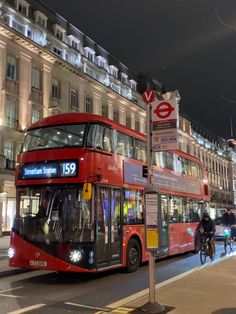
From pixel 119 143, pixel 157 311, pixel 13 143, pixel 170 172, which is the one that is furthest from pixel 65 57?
pixel 157 311

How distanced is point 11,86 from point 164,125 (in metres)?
28.4

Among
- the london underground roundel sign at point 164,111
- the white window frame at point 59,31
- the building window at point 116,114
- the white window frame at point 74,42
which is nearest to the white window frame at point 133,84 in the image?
the building window at point 116,114

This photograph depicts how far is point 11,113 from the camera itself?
114 ft

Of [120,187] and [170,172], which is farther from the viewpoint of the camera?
[170,172]

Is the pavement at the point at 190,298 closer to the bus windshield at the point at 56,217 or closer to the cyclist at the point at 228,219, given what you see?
the bus windshield at the point at 56,217

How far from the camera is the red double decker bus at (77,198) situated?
11430 millimetres

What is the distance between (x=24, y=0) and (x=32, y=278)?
3098 cm

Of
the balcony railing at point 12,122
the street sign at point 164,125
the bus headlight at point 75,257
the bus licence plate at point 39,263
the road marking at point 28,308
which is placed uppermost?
the balcony railing at point 12,122

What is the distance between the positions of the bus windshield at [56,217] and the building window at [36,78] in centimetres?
2732

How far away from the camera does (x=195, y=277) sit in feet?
36.4

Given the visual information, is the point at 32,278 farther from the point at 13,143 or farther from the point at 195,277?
the point at 13,143

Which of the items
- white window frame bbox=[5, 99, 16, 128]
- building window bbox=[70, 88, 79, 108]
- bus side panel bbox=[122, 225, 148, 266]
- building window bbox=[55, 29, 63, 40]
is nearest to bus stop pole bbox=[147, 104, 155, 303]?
bus side panel bbox=[122, 225, 148, 266]

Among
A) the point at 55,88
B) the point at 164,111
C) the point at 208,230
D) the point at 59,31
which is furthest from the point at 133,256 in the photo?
the point at 59,31

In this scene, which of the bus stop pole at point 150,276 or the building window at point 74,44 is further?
the building window at point 74,44
